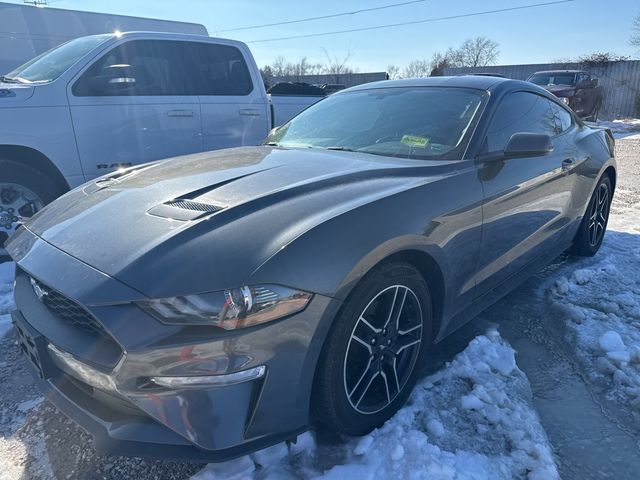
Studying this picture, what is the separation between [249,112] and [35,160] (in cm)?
233

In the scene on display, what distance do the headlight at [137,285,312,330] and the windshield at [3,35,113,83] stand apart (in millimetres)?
3886

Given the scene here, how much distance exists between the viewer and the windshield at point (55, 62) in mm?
4660

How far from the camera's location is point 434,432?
2244 mm

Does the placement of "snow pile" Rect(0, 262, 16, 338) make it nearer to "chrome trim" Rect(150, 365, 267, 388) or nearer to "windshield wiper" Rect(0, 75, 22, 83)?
"windshield wiper" Rect(0, 75, 22, 83)

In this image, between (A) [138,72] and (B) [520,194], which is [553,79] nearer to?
(A) [138,72]

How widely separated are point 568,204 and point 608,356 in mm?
1335

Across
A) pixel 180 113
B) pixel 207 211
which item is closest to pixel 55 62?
pixel 180 113

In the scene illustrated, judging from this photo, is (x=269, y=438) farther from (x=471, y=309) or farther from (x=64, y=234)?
(x=471, y=309)

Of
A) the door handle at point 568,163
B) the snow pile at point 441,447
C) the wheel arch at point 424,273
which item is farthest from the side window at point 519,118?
the snow pile at point 441,447

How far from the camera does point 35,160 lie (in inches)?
173

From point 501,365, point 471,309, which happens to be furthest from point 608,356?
point 471,309

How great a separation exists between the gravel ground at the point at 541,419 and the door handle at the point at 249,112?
3468mm

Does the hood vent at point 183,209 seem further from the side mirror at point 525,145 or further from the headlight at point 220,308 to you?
the side mirror at point 525,145

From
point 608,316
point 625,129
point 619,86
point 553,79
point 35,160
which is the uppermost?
point 35,160
